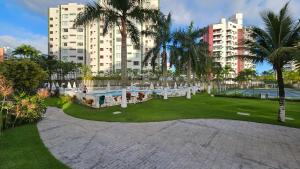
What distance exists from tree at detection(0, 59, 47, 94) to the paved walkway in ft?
20.2

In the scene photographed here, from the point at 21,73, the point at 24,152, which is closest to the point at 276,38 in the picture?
the point at 24,152

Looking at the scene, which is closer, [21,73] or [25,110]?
[25,110]

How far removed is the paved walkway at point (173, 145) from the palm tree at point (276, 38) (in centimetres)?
334

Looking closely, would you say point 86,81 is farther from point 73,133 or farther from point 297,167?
point 297,167

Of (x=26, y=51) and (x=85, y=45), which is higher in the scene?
(x=85, y=45)

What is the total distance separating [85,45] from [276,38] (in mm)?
76089

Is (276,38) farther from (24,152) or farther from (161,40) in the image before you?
(161,40)

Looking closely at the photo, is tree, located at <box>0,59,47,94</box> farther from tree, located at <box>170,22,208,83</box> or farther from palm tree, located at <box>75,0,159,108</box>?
tree, located at <box>170,22,208,83</box>

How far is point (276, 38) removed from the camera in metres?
11.9

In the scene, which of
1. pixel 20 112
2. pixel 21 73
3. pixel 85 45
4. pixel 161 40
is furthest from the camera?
pixel 85 45

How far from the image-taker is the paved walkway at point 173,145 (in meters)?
6.21

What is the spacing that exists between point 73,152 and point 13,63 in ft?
40.2

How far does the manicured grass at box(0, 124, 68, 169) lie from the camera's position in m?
5.88

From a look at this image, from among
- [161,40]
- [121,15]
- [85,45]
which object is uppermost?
[85,45]
